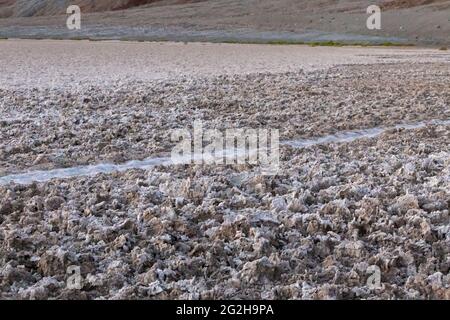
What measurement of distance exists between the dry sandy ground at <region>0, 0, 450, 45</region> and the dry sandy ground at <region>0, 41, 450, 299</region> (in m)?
38.8

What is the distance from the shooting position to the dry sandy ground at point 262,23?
51.4 meters

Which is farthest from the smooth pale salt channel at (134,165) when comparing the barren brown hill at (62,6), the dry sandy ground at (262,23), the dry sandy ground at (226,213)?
the barren brown hill at (62,6)

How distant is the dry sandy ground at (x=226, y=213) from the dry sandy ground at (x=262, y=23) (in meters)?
38.8

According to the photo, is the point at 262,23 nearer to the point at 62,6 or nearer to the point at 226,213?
the point at 62,6

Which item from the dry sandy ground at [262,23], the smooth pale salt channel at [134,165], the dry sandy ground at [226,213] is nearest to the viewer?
the dry sandy ground at [226,213]

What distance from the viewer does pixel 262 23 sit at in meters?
60.8

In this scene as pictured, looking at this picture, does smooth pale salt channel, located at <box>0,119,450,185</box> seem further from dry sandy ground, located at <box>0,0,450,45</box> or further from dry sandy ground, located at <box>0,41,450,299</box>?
dry sandy ground, located at <box>0,0,450,45</box>

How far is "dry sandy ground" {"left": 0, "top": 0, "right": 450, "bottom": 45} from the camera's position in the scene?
51375 mm

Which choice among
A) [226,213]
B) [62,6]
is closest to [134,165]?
[226,213]

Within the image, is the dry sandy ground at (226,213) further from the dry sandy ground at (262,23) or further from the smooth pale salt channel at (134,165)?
the dry sandy ground at (262,23)

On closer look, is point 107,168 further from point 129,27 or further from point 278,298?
point 129,27

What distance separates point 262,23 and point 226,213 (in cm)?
5642

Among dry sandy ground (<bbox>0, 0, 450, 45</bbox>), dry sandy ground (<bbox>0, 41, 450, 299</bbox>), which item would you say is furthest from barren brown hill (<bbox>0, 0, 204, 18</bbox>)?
dry sandy ground (<bbox>0, 41, 450, 299</bbox>)

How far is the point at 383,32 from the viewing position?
2055 inches
